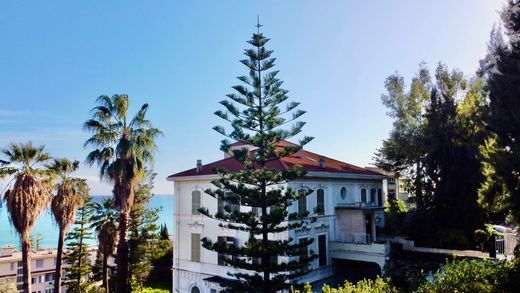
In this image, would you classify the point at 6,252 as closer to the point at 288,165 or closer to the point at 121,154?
the point at 121,154

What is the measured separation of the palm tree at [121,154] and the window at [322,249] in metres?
8.70

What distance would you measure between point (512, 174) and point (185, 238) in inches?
585

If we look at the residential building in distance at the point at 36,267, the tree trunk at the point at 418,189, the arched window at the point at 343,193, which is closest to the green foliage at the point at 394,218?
the tree trunk at the point at 418,189

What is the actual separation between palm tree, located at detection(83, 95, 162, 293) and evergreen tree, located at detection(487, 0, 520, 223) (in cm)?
1276

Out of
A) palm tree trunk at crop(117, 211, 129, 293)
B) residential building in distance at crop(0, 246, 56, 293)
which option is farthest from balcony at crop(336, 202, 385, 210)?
residential building in distance at crop(0, 246, 56, 293)

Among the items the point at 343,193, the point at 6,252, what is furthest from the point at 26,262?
the point at 6,252

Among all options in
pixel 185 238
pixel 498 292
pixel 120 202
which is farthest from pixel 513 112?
pixel 185 238

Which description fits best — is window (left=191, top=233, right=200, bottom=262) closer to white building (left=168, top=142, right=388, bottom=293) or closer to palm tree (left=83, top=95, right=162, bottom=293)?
white building (left=168, top=142, right=388, bottom=293)

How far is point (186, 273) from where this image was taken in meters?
18.8

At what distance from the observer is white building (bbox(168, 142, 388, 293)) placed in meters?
16.8

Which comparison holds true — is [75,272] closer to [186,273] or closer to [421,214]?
[186,273]

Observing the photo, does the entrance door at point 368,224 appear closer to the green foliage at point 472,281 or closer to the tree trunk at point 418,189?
the tree trunk at point 418,189

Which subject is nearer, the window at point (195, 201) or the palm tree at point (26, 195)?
the palm tree at point (26, 195)

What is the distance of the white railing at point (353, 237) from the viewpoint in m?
17.5
